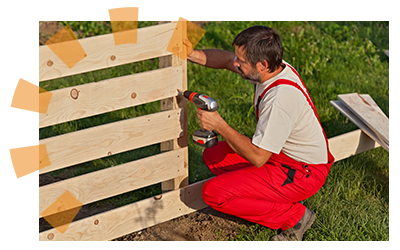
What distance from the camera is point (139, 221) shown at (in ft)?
12.1

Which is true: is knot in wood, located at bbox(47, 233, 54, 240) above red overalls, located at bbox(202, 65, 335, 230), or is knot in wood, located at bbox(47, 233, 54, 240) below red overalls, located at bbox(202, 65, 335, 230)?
below

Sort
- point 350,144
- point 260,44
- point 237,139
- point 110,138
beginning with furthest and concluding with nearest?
point 350,144
point 110,138
point 237,139
point 260,44

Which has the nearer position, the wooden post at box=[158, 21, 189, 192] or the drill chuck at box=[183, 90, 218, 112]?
the drill chuck at box=[183, 90, 218, 112]

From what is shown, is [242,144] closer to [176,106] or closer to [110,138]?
[176,106]

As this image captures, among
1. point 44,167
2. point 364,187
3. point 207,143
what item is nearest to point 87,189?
point 44,167

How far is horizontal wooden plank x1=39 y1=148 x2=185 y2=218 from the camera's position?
10.5ft

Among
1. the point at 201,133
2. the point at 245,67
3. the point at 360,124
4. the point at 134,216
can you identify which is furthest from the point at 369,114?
the point at 134,216

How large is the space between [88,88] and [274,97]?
132 cm

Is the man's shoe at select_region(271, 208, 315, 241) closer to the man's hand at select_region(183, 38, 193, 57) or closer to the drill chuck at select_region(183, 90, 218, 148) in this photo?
the drill chuck at select_region(183, 90, 218, 148)

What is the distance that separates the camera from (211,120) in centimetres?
322

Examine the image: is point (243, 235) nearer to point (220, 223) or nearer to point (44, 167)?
point (220, 223)

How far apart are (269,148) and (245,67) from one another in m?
0.62

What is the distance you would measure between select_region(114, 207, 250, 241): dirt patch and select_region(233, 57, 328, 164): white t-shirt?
89cm

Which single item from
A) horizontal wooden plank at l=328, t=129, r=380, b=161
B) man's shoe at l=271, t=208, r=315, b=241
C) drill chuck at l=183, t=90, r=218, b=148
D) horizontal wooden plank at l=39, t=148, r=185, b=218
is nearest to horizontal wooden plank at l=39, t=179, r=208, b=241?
horizontal wooden plank at l=39, t=148, r=185, b=218
